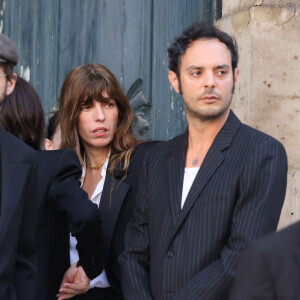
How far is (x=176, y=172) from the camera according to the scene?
2.75 metres

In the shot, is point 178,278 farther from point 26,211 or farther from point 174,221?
point 26,211

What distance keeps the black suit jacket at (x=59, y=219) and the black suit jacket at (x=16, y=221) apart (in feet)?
0.35

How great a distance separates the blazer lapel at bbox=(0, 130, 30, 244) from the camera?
2.41 m

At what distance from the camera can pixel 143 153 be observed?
3.29 meters

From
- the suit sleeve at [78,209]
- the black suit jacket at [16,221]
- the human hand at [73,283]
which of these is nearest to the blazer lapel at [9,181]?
the black suit jacket at [16,221]

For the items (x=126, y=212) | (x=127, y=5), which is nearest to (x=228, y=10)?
(x=127, y=5)

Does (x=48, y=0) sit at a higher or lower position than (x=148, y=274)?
higher

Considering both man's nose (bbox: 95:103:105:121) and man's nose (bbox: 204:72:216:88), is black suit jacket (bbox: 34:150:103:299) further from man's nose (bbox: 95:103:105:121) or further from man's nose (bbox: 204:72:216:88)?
man's nose (bbox: 204:72:216:88)

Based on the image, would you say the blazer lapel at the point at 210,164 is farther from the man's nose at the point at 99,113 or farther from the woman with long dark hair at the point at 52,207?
the man's nose at the point at 99,113

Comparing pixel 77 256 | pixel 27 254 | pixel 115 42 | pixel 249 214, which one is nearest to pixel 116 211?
pixel 77 256

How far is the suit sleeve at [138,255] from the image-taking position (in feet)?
8.89

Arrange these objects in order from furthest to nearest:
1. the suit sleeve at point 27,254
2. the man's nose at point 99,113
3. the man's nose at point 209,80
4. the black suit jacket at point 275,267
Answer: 1. the man's nose at point 99,113
2. the man's nose at point 209,80
3. the suit sleeve at point 27,254
4. the black suit jacket at point 275,267

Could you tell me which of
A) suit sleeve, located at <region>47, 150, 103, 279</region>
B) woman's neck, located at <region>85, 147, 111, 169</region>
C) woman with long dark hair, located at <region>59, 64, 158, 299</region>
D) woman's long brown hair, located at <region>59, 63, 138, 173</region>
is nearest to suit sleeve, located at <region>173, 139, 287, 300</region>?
suit sleeve, located at <region>47, 150, 103, 279</region>

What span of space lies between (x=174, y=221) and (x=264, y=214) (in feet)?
1.22
